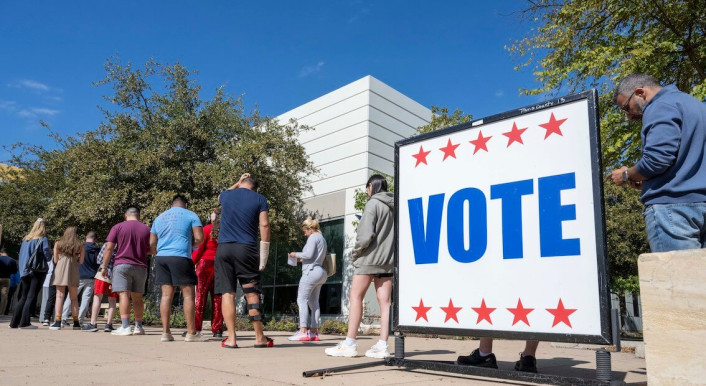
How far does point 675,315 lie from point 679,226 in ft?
2.03

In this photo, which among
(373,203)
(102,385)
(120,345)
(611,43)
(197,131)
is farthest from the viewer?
(197,131)

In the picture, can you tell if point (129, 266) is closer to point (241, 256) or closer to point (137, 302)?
point (137, 302)

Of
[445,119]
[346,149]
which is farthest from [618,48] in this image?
[346,149]

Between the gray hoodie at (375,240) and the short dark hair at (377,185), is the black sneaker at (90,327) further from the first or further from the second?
the short dark hair at (377,185)

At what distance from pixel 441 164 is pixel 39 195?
2324cm

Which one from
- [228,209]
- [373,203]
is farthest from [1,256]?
[373,203]

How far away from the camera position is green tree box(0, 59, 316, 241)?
14.9 meters

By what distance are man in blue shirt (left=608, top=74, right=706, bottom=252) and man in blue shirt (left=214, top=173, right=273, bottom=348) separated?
3807 mm

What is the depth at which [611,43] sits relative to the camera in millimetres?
10727

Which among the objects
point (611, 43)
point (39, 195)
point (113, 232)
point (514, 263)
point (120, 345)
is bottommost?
point (120, 345)

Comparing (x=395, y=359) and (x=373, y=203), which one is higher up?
(x=373, y=203)

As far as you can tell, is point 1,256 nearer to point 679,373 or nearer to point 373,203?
point 373,203

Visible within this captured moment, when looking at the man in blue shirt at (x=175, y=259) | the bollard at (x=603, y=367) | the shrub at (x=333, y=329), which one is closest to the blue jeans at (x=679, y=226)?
the bollard at (x=603, y=367)

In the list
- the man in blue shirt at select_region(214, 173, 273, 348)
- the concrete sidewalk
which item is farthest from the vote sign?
the man in blue shirt at select_region(214, 173, 273, 348)
